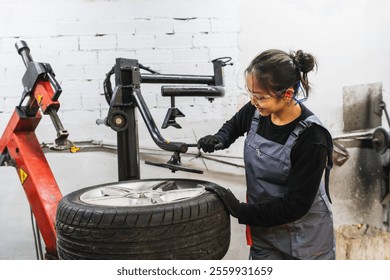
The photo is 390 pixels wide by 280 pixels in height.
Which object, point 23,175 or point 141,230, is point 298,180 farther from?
point 23,175

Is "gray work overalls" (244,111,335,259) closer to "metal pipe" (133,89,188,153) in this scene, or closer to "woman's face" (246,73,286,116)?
"woman's face" (246,73,286,116)

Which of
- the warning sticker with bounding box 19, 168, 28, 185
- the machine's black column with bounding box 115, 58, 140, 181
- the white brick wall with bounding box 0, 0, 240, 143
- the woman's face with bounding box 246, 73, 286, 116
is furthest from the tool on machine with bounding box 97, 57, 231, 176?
the white brick wall with bounding box 0, 0, 240, 143

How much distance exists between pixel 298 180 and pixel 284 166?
0.27ft

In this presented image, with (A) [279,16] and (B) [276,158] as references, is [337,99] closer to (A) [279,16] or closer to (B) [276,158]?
(A) [279,16]

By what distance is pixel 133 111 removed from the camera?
1.53 metres

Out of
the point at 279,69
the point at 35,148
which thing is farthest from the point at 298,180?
the point at 35,148

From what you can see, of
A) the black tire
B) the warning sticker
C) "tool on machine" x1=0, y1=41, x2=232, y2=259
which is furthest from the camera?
the warning sticker

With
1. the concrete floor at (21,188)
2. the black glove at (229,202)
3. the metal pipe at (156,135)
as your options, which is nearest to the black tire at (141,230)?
the black glove at (229,202)

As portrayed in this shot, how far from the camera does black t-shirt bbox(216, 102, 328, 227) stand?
3.92ft

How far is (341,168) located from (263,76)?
132 centimetres

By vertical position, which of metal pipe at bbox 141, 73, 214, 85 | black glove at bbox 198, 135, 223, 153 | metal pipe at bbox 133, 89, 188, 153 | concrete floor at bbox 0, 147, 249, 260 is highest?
metal pipe at bbox 141, 73, 214, 85

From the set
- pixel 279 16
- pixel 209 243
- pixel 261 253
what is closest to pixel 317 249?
pixel 261 253

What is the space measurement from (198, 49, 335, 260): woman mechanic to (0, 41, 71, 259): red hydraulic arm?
75 centimetres

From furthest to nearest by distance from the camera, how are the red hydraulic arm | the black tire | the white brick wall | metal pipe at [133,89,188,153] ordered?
1. the white brick wall
2. the red hydraulic arm
3. metal pipe at [133,89,188,153]
4. the black tire
